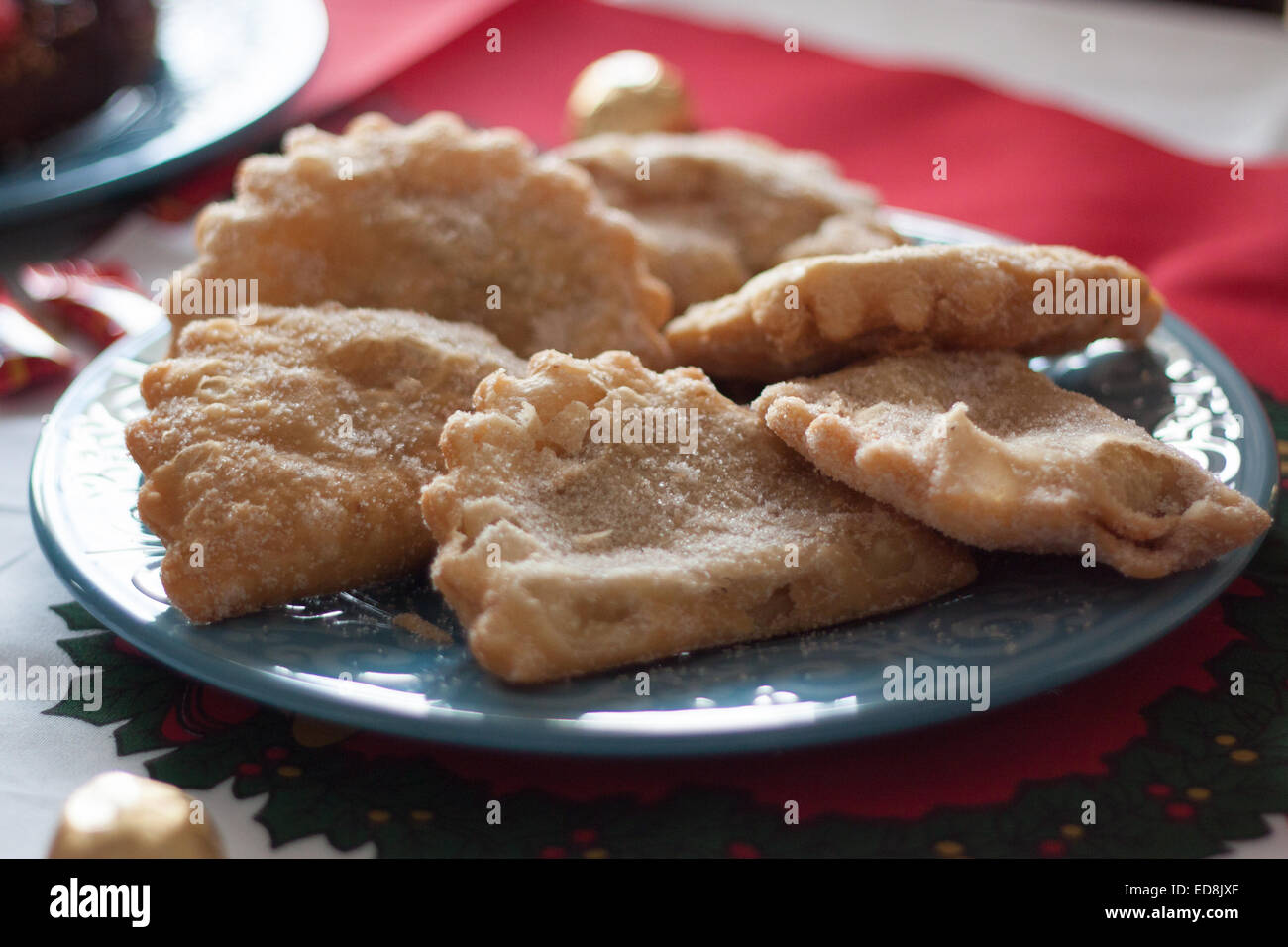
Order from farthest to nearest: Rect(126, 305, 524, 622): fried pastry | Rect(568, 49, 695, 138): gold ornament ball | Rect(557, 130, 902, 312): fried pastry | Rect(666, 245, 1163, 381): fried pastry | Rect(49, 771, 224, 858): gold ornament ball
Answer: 1. Rect(568, 49, 695, 138): gold ornament ball
2. Rect(557, 130, 902, 312): fried pastry
3. Rect(666, 245, 1163, 381): fried pastry
4. Rect(126, 305, 524, 622): fried pastry
5. Rect(49, 771, 224, 858): gold ornament ball

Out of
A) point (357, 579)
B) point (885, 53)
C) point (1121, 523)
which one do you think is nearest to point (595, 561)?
point (357, 579)

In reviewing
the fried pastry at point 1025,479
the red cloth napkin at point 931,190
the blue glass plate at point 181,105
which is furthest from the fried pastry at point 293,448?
the blue glass plate at point 181,105

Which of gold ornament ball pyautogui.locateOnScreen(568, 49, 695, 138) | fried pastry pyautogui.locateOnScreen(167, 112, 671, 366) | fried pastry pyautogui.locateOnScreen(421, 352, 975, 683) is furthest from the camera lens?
gold ornament ball pyautogui.locateOnScreen(568, 49, 695, 138)

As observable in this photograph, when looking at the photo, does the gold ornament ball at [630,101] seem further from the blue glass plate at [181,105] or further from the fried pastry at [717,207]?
the blue glass plate at [181,105]

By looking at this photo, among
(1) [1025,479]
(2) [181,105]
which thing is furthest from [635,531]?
(2) [181,105]

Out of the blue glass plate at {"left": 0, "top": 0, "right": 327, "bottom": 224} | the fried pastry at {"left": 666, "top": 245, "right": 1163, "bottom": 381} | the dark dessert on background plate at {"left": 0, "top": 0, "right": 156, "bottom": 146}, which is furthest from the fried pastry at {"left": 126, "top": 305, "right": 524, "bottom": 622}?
the dark dessert on background plate at {"left": 0, "top": 0, "right": 156, "bottom": 146}

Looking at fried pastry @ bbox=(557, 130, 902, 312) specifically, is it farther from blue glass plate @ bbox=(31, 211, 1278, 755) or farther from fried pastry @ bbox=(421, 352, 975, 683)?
blue glass plate @ bbox=(31, 211, 1278, 755)

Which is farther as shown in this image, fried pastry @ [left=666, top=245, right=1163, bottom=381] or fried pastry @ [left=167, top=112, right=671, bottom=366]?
fried pastry @ [left=167, top=112, right=671, bottom=366]
